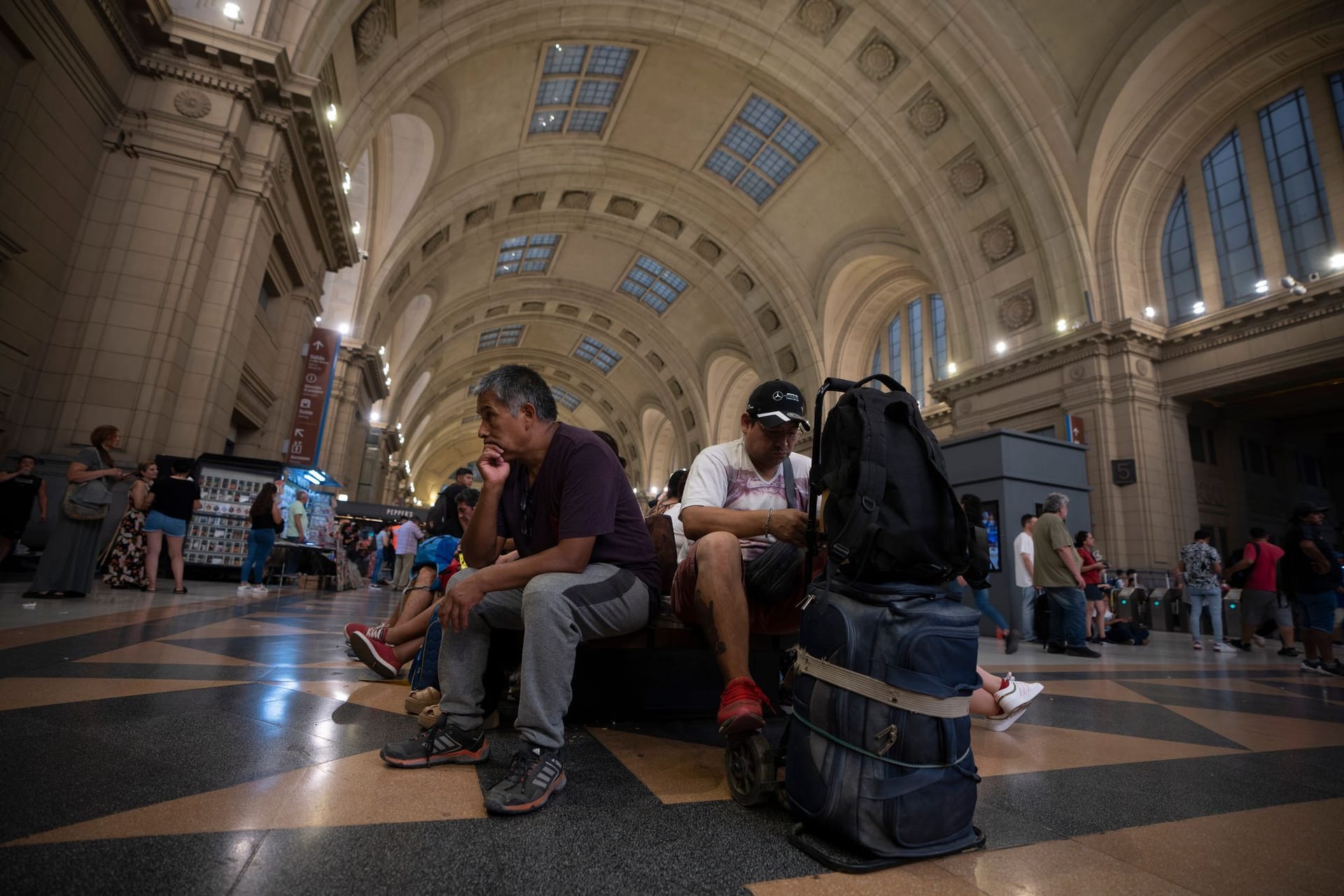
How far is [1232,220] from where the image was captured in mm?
13000

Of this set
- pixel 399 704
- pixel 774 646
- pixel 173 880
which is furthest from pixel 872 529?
pixel 399 704

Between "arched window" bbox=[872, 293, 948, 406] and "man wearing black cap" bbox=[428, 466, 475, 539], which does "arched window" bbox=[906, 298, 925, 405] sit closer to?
"arched window" bbox=[872, 293, 948, 406]

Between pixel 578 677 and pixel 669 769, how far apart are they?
0.67m

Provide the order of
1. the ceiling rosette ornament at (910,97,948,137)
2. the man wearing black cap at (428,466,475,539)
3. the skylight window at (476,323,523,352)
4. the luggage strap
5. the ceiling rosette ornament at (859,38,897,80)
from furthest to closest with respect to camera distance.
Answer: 1. the skylight window at (476,323,523,352)
2. the ceiling rosette ornament at (910,97,948,137)
3. the ceiling rosette ornament at (859,38,897,80)
4. the man wearing black cap at (428,466,475,539)
5. the luggage strap

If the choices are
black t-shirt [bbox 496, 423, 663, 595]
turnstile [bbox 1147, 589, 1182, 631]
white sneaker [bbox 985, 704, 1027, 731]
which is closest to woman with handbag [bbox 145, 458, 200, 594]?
black t-shirt [bbox 496, 423, 663, 595]

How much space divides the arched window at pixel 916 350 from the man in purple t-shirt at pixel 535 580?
19.2 m

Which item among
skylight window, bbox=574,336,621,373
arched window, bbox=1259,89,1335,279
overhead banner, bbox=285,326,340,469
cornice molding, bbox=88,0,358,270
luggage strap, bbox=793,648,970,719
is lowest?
luggage strap, bbox=793,648,970,719

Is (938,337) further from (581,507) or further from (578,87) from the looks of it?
(581,507)

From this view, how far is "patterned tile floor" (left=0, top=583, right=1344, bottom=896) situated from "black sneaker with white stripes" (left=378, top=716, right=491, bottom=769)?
0.04 metres

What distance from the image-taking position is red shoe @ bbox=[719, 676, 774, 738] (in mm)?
1563

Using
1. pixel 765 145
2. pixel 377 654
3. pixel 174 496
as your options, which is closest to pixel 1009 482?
pixel 377 654

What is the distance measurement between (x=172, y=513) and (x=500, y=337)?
27.1 metres

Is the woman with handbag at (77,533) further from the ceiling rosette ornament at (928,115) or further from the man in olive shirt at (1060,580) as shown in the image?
the ceiling rosette ornament at (928,115)

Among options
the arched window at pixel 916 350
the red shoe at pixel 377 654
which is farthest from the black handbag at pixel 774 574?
the arched window at pixel 916 350
